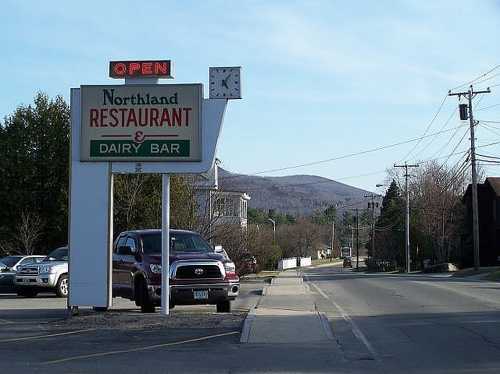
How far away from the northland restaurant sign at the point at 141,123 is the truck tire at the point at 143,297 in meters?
2.91

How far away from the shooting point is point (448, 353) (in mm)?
11453

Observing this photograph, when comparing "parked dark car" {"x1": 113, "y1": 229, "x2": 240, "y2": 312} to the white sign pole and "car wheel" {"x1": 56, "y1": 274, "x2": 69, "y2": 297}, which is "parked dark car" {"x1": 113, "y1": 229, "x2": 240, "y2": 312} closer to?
the white sign pole

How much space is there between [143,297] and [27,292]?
9058 millimetres

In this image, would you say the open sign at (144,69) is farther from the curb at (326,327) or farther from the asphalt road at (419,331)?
the asphalt road at (419,331)

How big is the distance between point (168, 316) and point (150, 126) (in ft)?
12.9

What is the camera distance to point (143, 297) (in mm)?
17000

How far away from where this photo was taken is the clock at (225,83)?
15859 millimetres

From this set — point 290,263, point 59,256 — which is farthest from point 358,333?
point 290,263

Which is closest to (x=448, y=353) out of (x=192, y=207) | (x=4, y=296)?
(x=4, y=296)

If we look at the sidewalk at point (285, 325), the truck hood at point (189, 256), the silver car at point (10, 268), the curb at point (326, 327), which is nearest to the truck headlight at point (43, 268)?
the silver car at point (10, 268)

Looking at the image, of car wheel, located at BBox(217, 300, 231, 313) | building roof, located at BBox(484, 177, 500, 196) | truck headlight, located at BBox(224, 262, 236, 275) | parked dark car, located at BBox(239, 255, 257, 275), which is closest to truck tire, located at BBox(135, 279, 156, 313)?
car wheel, located at BBox(217, 300, 231, 313)

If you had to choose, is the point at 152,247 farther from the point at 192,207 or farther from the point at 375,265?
the point at 375,265

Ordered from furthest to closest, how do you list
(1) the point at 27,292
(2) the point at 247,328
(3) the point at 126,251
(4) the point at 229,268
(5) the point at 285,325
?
(1) the point at 27,292, (3) the point at 126,251, (4) the point at 229,268, (5) the point at 285,325, (2) the point at 247,328

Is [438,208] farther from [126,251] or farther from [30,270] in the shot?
[126,251]
